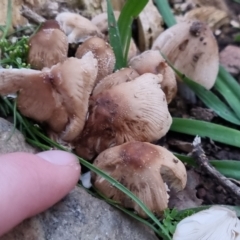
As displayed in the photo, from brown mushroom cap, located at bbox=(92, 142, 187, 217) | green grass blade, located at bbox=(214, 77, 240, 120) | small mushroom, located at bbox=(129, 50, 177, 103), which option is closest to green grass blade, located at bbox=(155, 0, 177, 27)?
green grass blade, located at bbox=(214, 77, 240, 120)

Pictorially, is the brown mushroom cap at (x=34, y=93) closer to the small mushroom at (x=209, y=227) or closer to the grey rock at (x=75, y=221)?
the grey rock at (x=75, y=221)

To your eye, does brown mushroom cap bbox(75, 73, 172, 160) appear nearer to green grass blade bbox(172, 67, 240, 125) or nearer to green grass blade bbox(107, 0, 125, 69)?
green grass blade bbox(107, 0, 125, 69)

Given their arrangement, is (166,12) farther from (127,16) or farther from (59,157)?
(59,157)

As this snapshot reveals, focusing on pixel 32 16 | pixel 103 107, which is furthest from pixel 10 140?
pixel 32 16

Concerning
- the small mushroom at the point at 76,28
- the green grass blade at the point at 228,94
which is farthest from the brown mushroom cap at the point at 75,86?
the green grass blade at the point at 228,94

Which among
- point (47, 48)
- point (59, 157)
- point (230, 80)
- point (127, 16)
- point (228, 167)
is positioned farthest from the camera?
point (230, 80)

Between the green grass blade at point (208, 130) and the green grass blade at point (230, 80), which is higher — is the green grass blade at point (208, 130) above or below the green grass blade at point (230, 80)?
below

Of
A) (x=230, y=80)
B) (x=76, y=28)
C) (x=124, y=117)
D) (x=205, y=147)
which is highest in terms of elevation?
(x=76, y=28)
